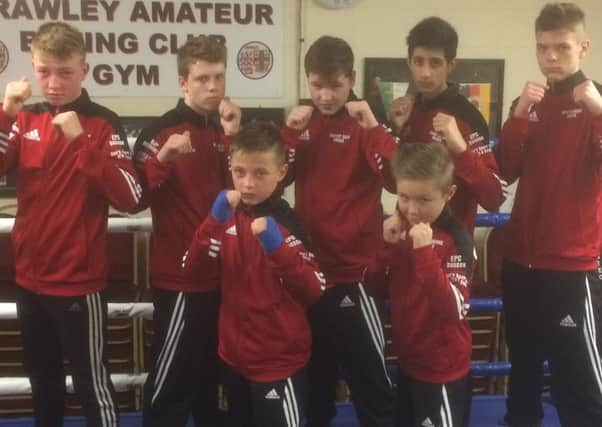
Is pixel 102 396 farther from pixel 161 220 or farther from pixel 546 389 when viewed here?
pixel 546 389

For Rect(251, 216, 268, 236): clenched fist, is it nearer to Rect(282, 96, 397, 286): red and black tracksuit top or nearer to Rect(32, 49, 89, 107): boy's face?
Rect(282, 96, 397, 286): red and black tracksuit top

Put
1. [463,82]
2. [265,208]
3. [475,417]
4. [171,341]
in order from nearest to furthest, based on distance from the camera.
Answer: [265,208] → [171,341] → [475,417] → [463,82]

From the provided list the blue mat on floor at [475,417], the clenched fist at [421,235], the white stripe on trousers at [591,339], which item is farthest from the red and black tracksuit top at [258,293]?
the white stripe on trousers at [591,339]

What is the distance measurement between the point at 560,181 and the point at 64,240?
1.60m

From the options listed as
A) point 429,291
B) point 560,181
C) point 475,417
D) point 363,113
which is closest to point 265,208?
point 363,113

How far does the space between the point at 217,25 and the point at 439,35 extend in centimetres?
167

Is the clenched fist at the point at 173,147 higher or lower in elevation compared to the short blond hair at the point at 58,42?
lower

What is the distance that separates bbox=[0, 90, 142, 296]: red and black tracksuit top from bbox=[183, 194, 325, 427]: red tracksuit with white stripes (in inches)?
13.0

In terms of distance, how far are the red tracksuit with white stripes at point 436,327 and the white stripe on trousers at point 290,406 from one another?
1.13 feet

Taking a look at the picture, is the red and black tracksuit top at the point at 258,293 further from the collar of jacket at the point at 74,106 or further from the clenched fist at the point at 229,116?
the collar of jacket at the point at 74,106

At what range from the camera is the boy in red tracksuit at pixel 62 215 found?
215 cm

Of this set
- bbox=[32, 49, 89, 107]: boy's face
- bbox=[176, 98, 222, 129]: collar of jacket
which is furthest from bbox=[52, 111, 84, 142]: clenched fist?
bbox=[176, 98, 222, 129]: collar of jacket

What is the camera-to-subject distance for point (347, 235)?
7.48 feet

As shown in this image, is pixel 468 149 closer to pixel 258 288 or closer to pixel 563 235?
pixel 563 235
